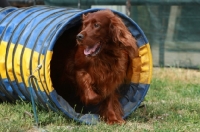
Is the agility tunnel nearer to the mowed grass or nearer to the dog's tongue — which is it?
the mowed grass

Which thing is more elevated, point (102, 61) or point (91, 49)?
point (91, 49)

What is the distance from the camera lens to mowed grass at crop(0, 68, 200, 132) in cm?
460

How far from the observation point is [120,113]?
5223mm

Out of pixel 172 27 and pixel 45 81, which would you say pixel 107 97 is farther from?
pixel 172 27

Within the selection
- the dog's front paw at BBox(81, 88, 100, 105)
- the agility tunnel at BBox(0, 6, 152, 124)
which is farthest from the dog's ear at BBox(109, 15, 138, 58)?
the dog's front paw at BBox(81, 88, 100, 105)

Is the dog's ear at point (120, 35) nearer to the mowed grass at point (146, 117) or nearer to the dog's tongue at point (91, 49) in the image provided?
the dog's tongue at point (91, 49)

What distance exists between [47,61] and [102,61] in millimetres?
615

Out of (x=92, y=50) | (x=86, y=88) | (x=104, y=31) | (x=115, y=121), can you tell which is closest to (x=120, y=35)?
(x=104, y=31)

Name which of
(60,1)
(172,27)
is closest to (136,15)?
(172,27)

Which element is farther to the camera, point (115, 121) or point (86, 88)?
point (115, 121)

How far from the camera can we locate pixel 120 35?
4.84m

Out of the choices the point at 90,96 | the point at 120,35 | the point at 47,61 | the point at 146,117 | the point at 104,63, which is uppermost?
the point at 120,35

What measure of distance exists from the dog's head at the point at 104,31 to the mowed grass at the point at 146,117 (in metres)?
0.77

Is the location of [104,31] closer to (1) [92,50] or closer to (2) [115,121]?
(1) [92,50]
